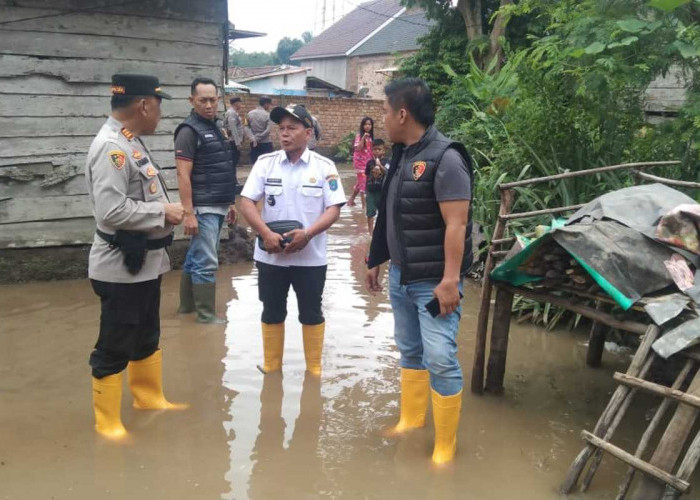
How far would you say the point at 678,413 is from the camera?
2920 millimetres

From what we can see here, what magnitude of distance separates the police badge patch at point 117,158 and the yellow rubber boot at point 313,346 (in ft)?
5.50

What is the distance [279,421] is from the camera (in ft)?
13.0

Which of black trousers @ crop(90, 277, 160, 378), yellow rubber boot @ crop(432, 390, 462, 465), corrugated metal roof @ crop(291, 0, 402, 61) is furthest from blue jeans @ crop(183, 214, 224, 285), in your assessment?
corrugated metal roof @ crop(291, 0, 402, 61)

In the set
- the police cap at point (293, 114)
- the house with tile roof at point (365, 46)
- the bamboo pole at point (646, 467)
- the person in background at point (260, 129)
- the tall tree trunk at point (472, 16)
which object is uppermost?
the house with tile roof at point (365, 46)

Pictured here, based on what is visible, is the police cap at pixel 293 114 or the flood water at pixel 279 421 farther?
the police cap at pixel 293 114

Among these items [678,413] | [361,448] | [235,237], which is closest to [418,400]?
[361,448]

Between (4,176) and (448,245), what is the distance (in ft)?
16.9

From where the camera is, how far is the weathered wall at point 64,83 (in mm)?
6488

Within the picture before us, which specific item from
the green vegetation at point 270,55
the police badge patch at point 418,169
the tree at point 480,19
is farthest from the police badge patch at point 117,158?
the green vegetation at point 270,55

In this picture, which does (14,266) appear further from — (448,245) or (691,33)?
(691,33)

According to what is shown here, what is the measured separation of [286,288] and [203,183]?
1.54 m

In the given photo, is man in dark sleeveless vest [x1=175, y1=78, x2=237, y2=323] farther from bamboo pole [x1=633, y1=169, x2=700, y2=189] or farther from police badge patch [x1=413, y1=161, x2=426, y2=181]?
bamboo pole [x1=633, y1=169, x2=700, y2=189]

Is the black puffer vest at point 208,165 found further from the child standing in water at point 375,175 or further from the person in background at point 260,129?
the person in background at point 260,129

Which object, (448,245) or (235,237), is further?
(235,237)
